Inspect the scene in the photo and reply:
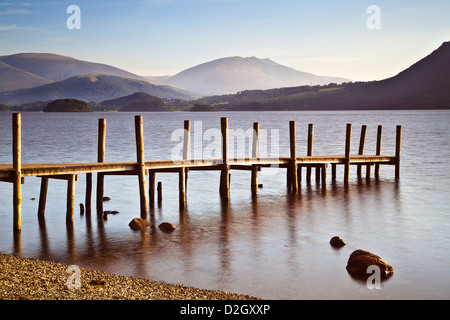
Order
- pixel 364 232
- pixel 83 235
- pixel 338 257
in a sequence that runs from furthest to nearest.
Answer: pixel 364 232, pixel 83 235, pixel 338 257

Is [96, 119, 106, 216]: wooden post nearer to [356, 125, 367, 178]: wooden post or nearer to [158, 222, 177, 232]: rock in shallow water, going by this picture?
[158, 222, 177, 232]: rock in shallow water

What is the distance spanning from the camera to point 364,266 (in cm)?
1345

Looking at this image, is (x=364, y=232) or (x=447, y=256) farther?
(x=364, y=232)

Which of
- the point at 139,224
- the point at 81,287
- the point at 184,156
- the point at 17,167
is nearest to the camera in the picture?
the point at 81,287

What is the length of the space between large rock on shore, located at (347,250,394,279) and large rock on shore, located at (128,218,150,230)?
7.76m

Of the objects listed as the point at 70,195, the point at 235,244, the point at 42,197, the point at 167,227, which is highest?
the point at 70,195

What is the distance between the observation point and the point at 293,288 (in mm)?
12703

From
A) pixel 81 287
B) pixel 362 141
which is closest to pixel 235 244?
pixel 81 287

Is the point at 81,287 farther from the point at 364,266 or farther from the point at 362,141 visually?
the point at 362,141

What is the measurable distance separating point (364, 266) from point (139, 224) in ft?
27.4

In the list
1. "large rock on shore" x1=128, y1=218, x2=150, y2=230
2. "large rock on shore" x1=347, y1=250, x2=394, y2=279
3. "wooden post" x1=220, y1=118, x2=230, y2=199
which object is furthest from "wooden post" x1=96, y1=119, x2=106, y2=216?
"large rock on shore" x1=347, y1=250, x2=394, y2=279
